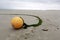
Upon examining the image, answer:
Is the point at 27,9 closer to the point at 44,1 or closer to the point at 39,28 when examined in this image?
the point at 44,1

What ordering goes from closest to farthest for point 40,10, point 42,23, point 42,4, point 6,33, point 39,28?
point 6,33
point 39,28
point 42,23
point 40,10
point 42,4

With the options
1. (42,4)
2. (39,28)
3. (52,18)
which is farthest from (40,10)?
(39,28)

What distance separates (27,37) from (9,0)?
142 centimetres

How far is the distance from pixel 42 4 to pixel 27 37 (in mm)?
1332

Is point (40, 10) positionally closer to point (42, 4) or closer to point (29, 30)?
point (42, 4)

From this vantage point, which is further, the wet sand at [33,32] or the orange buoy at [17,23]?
the orange buoy at [17,23]

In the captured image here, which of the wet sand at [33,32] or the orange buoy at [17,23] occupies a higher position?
the orange buoy at [17,23]

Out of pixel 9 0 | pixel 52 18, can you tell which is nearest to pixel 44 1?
pixel 9 0

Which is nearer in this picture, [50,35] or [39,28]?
[50,35]

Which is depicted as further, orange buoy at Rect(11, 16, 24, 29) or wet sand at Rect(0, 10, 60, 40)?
orange buoy at Rect(11, 16, 24, 29)

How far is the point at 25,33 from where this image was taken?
1.51 metres

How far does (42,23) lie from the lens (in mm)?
1790

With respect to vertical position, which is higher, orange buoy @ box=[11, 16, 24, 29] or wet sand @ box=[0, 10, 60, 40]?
orange buoy @ box=[11, 16, 24, 29]

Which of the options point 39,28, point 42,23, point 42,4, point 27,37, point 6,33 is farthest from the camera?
point 42,4
